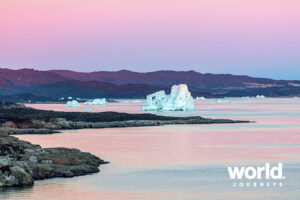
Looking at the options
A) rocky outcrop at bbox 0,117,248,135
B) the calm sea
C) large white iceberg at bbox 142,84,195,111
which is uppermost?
large white iceberg at bbox 142,84,195,111

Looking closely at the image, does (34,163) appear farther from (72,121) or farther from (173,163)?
(72,121)

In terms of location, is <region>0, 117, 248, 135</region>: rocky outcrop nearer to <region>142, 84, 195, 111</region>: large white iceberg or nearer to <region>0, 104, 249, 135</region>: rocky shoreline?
<region>0, 104, 249, 135</region>: rocky shoreline

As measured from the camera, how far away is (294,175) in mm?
24625

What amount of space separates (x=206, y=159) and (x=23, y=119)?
27552mm

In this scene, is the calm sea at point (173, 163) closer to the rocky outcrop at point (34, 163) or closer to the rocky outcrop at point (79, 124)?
the rocky outcrop at point (34, 163)

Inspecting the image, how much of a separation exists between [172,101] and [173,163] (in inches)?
2323

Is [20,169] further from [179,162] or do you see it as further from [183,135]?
[183,135]

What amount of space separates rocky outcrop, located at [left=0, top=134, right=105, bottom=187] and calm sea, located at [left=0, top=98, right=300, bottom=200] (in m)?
0.48

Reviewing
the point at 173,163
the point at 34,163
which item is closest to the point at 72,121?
the point at 173,163

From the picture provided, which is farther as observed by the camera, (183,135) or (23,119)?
(23,119)

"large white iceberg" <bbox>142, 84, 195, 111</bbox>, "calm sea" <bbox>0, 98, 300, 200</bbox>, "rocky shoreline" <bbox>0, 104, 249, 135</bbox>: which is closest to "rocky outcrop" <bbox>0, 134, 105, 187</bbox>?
"calm sea" <bbox>0, 98, 300, 200</bbox>

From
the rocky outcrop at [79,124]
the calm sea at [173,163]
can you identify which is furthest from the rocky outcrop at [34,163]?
the rocky outcrop at [79,124]

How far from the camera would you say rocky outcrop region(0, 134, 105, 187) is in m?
21.2

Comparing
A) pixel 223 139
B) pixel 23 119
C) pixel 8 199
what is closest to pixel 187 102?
pixel 23 119
